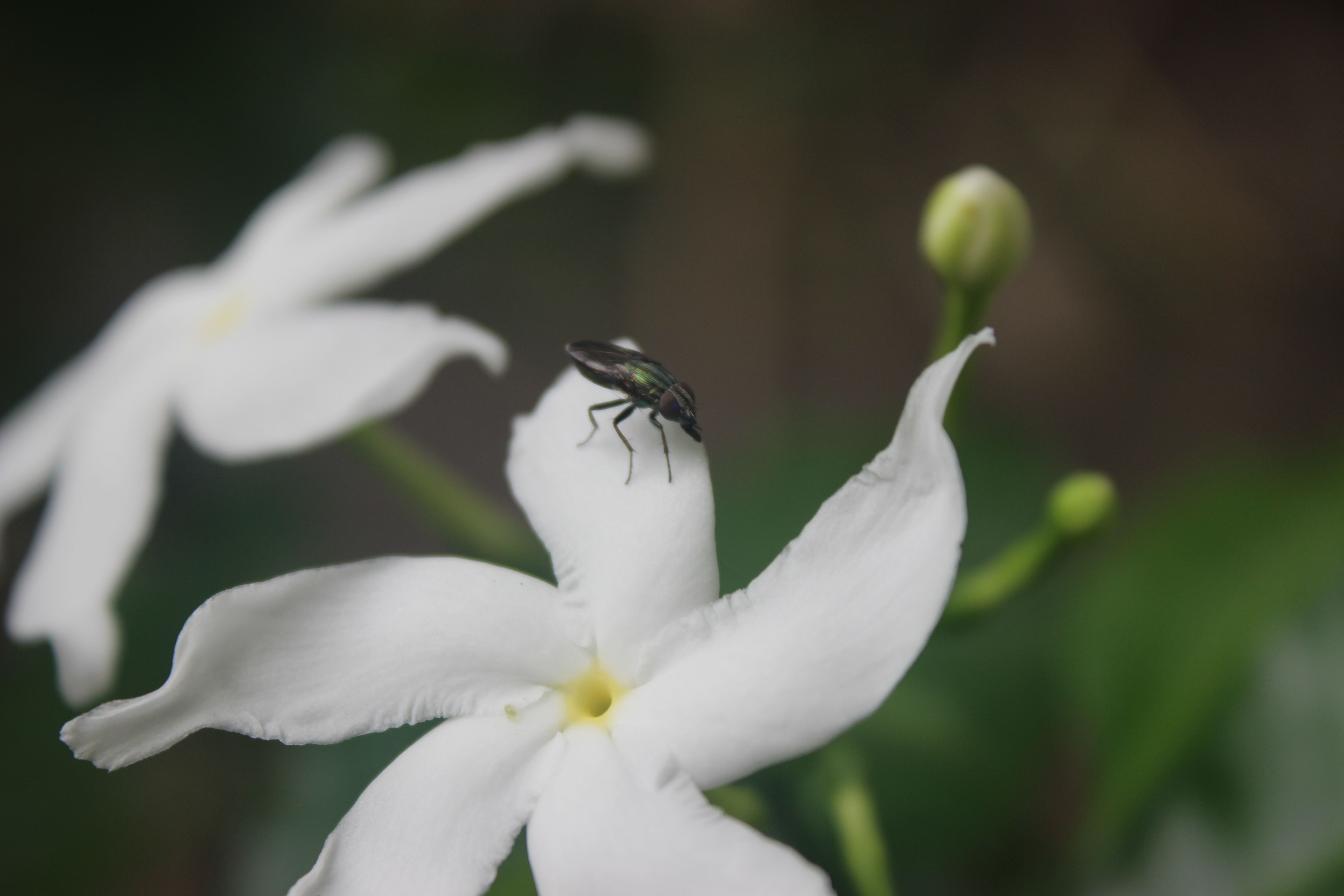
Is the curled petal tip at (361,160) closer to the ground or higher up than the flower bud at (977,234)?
higher up

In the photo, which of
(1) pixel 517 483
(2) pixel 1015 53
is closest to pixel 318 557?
(1) pixel 517 483

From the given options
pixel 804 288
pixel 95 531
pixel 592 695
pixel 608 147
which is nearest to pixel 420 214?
pixel 608 147

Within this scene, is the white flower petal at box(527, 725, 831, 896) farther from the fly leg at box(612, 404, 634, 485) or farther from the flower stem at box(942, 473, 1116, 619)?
the flower stem at box(942, 473, 1116, 619)

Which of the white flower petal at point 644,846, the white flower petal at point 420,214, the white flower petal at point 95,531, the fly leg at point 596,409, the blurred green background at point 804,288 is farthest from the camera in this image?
the blurred green background at point 804,288

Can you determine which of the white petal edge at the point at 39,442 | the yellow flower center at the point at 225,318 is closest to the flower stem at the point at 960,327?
the yellow flower center at the point at 225,318

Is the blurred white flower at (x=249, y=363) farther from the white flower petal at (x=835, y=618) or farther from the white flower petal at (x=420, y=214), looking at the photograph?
the white flower petal at (x=835, y=618)

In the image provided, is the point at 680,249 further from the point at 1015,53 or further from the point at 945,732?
the point at 945,732
